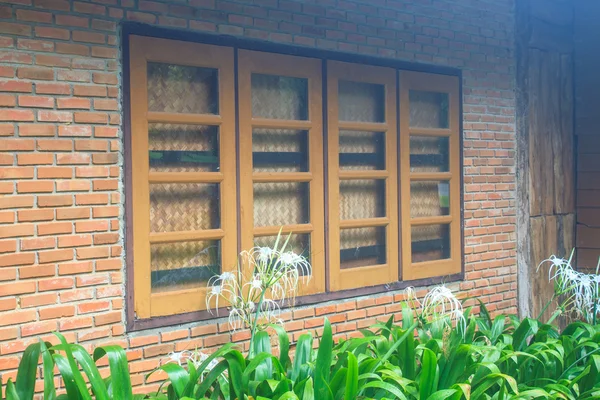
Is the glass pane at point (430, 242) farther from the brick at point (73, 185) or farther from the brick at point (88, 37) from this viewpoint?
the brick at point (88, 37)

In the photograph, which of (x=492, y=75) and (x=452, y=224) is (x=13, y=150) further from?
(x=492, y=75)

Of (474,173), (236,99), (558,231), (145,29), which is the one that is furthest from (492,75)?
(145,29)

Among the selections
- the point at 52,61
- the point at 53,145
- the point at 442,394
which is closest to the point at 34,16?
the point at 52,61

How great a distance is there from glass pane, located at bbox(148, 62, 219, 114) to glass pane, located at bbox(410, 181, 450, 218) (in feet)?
5.93

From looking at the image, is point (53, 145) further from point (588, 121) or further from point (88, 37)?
point (588, 121)

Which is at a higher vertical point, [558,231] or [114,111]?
[114,111]

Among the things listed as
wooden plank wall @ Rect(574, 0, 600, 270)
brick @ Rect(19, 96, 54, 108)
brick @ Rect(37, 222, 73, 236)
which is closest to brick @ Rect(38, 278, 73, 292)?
brick @ Rect(37, 222, 73, 236)

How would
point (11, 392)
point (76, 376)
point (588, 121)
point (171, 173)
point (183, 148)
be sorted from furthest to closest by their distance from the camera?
point (588, 121) → point (183, 148) → point (171, 173) → point (11, 392) → point (76, 376)

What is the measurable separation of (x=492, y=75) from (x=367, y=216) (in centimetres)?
175

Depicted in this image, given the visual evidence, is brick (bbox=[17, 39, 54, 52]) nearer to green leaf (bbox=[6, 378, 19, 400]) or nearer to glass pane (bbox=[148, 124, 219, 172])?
glass pane (bbox=[148, 124, 219, 172])

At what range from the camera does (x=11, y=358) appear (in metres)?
3.29

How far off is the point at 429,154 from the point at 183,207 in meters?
2.12

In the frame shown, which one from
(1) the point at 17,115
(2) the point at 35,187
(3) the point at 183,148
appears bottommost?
(2) the point at 35,187

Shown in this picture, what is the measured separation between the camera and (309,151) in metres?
4.42
